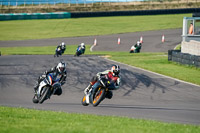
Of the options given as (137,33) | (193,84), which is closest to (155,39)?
(137,33)

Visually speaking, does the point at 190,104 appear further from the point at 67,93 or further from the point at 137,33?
the point at 137,33

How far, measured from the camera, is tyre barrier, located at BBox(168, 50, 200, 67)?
76.2 feet

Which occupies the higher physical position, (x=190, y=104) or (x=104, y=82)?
→ (x=104, y=82)

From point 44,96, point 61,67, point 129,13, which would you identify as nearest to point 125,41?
point 129,13

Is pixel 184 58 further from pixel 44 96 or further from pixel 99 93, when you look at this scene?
pixel 44 96

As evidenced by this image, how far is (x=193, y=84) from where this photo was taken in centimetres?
1842

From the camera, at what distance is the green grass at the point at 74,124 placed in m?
8.69

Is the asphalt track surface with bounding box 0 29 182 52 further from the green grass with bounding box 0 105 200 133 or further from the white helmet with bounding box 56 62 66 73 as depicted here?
the green grass with bounding box 0 105 200 133

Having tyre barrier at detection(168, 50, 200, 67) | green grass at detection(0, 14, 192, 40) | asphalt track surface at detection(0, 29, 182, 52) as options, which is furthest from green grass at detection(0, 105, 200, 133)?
green grass at detection(0, 14, 192, 40)

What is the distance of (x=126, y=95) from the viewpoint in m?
15.7

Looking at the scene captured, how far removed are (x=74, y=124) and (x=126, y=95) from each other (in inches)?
251

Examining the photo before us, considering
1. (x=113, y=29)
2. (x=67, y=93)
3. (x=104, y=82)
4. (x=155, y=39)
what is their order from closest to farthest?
(x=104, y=82), (x=67, y=93), (x=155, y=39), (x=113, y=29)

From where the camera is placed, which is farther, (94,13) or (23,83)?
(94,13)

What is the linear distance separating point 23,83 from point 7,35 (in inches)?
1353
